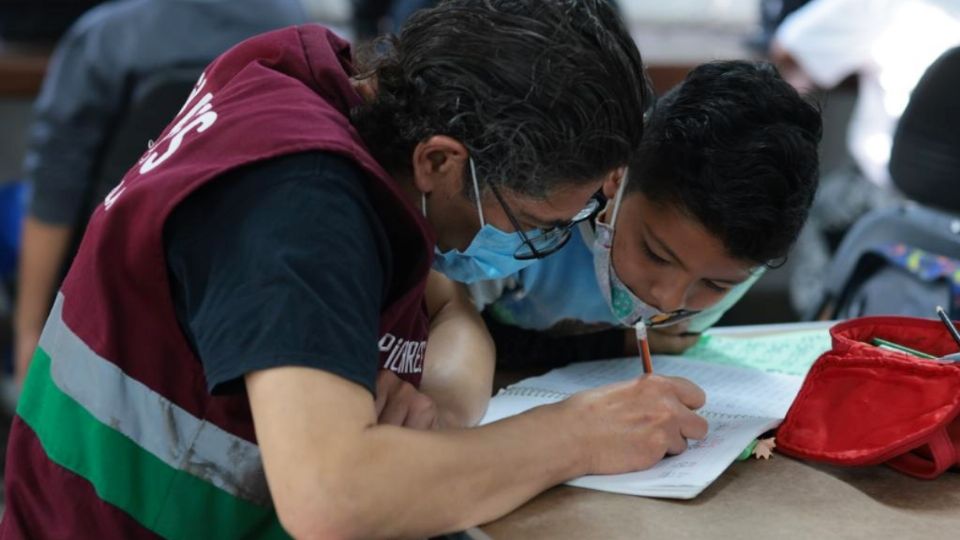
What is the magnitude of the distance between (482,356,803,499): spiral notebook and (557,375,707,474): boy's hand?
0.02 meters

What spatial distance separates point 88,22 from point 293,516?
1.77m

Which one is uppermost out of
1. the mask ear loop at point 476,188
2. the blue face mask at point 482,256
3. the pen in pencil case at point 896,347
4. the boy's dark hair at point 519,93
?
the boy's dark hair at point 519,93

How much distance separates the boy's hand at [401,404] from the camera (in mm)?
1278

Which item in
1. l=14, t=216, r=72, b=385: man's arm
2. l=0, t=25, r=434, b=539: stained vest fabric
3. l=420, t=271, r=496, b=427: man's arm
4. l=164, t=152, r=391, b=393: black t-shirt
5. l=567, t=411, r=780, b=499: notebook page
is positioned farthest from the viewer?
l=14, t=216, r=72, b=385: man's arm

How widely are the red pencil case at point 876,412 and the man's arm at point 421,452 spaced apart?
0.13 m

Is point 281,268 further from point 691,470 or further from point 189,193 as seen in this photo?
point 691,470

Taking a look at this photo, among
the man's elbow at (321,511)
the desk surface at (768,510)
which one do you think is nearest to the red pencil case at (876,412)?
the desk surface at (768,510)

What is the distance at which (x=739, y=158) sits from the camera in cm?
144

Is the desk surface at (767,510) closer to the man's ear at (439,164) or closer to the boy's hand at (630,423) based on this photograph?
the boy's hand at (630,423)

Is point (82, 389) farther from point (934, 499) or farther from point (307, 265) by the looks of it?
point (934, 499)

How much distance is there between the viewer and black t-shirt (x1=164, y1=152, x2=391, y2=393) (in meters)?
1.00

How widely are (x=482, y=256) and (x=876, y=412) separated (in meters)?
0.45

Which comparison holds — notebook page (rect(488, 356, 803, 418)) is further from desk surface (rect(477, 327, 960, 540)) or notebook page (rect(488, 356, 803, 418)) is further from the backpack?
the backpack

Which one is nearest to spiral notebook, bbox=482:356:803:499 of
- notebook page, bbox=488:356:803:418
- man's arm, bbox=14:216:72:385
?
notebook page, bbox=488:356:803:418
